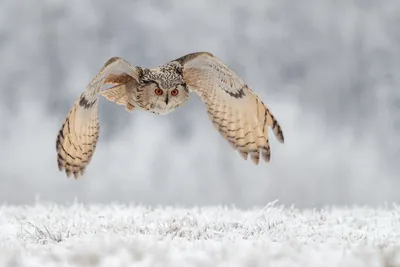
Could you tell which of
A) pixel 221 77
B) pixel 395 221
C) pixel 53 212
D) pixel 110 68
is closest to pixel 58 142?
pixel 110 68

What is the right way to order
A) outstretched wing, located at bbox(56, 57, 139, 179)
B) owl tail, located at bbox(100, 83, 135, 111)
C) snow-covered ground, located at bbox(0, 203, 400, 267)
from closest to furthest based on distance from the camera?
snow-covered ground, located at bbox(0, 203, 400, 267) < outstretched wing, located at bbox(56, 57, 139, 179) < owl tail, located at bbox(100, 83, 135, 111)

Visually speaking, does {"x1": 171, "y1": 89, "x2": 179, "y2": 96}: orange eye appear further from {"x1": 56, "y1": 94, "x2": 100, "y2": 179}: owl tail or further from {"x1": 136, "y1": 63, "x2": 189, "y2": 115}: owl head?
{"x1": 56, "y1": 94, "x2": 100, "y2": 179}: owl tail

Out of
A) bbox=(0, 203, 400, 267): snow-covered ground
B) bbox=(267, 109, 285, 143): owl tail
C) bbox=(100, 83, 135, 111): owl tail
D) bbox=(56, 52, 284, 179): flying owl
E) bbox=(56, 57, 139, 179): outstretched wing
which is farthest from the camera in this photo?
bbox=(267, 109, 285, 143): owl tail

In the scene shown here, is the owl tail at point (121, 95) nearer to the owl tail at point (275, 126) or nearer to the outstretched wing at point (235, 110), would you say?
the outstretched wing at point (235, 110)

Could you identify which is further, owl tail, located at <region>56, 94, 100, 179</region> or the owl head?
the owl head

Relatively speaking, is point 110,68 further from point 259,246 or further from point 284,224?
point 284,224

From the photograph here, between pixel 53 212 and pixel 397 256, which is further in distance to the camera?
pixel 53 212

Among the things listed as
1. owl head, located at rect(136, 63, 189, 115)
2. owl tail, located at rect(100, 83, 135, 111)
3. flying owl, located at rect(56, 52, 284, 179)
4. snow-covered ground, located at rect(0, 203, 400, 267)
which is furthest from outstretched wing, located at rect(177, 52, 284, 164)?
snow-covered ground, located at rect(0, 203, 400, 267)

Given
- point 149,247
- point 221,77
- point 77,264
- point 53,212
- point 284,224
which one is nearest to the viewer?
point 77,264
